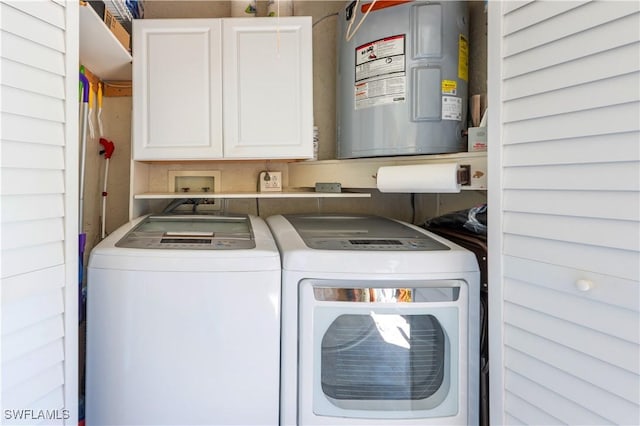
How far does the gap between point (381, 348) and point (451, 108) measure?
990mm

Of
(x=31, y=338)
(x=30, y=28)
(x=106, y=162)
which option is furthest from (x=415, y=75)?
(x=106, y=162)

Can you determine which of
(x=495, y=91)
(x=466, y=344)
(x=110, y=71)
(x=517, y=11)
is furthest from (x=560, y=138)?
(x=110, y=71)

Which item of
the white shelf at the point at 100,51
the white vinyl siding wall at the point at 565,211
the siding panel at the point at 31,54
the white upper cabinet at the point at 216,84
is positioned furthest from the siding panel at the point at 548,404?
the white shelf at the point at 100,51

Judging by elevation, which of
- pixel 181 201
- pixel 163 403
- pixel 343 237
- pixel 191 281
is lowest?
pixel 163 403

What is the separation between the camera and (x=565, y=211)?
81 cm

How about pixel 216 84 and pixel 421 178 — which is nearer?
pixel 421 178

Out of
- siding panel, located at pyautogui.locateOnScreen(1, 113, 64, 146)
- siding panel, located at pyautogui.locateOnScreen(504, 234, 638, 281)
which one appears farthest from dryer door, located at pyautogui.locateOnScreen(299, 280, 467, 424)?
siding panel, located at pyautogui.locateOnScreen(1, 113, 64, 146)

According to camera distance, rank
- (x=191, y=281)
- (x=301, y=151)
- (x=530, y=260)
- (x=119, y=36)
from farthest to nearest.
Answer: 1. (x=301, y=151)
2. (x=119, y=36)
3. (x=191, y=281)
4. (x=530, y=260)

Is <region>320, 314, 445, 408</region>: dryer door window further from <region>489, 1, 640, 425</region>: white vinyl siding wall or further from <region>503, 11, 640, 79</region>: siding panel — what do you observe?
<region>503, 11, 640, 79</region>: siding panel

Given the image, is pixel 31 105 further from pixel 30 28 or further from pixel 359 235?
pixel 359 235

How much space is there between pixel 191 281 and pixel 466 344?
88 centimetres

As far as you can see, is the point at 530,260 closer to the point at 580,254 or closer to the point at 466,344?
the point at 580,254

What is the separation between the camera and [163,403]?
1093 millimetres

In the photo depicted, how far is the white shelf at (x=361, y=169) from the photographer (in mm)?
1295
